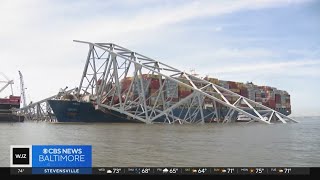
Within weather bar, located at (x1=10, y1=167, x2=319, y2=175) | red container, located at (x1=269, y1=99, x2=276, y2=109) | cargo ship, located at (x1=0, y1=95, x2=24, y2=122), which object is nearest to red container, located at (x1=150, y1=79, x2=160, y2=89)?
red container, located at (x1=269, y1=99, x2=276, y2=109)

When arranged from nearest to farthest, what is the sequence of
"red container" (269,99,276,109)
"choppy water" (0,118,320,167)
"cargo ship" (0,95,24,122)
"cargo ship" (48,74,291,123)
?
"choppy water" (0,118,320,167)
"cargo ship" (48,74,291,123)
"red container" (269,99,276,109)
"cargo ship" (0,95,24,122)

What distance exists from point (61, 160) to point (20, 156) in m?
0.88

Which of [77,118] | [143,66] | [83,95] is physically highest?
[143,66]

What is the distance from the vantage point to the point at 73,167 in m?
6.96

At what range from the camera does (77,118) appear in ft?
254

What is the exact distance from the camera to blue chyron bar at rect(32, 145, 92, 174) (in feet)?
22.7

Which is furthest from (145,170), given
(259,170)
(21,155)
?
(21,155)

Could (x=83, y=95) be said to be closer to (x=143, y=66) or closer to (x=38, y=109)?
(x=143, y=66)

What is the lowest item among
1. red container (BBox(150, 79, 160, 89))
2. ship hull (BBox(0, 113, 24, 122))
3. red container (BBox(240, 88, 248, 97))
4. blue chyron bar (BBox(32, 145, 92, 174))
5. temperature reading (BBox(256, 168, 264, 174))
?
ship hull (BBox(0, 113, 24, 122))

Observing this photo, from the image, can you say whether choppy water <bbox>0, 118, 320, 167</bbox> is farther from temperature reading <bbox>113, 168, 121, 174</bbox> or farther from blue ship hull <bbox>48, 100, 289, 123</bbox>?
blue ship hull <bbox>48, 100, 289, 123</bbox>

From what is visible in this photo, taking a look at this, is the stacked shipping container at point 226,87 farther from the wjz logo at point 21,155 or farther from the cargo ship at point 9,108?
the wjz logo at point 21,155

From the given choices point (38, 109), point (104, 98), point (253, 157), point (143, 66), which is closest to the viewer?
point (253, 157)

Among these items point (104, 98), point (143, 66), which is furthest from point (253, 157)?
point (104, 98)
